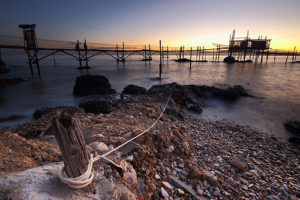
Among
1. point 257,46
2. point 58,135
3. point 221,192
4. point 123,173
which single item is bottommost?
point 221,192

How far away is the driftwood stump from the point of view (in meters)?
1.37

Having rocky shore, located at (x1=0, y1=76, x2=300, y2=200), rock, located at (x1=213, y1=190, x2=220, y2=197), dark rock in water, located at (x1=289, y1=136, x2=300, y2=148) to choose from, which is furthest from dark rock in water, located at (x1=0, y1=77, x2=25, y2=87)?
dark rock in water, located at (x1=289, y1=136, x2=300, y2=148)

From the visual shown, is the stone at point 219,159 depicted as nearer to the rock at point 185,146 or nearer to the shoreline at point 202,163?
the shoreline at point 202,163

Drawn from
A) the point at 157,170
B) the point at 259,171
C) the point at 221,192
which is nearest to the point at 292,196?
the point at 259,171

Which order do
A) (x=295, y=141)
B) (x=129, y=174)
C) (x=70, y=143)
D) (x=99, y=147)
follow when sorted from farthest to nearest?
(x=295, y=141) < (x=99, y=147) < (x=129, y=174) < (x=70, y=143)

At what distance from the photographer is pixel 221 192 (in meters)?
2.81

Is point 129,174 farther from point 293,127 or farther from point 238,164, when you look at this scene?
point 293,127

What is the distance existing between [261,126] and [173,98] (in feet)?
16.0

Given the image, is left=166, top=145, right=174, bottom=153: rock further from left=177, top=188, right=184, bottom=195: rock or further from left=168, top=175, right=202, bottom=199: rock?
left=177, top=188, right=184, bottom=195: rock

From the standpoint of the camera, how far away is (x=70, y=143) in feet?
4.77

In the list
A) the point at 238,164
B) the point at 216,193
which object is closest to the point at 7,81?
the point at 216,193


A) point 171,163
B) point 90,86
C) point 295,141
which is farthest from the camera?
point 90,86

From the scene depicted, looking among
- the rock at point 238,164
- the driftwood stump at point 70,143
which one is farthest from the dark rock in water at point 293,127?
the driftwood stump at point 70,143

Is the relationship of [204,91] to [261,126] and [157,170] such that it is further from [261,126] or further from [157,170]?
[157,170]
